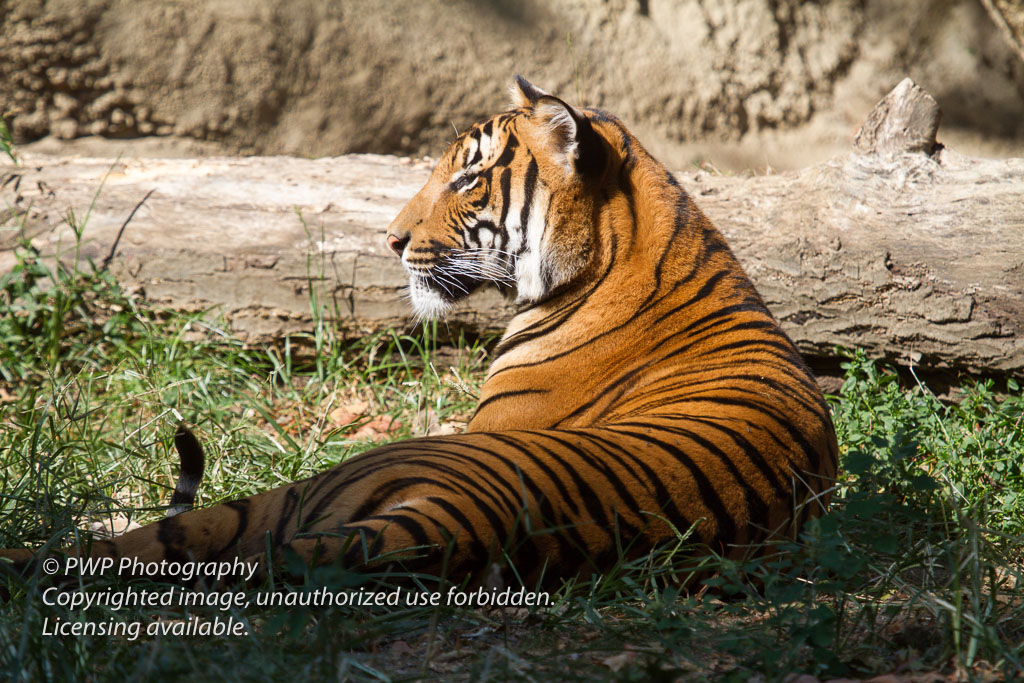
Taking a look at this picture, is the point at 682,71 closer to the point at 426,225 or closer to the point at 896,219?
the point at 896,219

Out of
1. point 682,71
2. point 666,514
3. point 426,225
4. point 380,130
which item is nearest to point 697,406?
point 666,514

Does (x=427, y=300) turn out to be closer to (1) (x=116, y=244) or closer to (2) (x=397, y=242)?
(2) (x=397, y=242)

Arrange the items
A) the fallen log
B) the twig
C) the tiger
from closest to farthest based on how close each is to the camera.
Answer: the tiger, the fallen log, the twig

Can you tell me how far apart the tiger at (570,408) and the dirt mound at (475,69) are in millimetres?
3129

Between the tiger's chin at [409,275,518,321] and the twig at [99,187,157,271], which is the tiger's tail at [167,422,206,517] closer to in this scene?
the tiger's chin at [409,275,518,321]

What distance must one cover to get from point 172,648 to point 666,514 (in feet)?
3.53

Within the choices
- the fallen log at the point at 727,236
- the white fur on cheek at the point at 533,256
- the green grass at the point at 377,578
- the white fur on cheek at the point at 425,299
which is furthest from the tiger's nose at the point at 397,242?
the fallen log at the point at 727,236

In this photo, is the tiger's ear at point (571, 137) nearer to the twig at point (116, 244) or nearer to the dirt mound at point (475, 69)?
the twig at point (116, 244)

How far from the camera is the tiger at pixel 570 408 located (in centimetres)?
190

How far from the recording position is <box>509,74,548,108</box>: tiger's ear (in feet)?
9.70

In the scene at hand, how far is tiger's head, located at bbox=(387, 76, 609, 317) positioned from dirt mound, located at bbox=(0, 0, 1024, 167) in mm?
2998

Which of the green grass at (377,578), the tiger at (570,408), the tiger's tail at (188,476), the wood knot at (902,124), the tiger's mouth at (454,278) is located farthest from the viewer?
the wood knot at (902,124)

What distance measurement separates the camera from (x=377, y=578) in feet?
5.78

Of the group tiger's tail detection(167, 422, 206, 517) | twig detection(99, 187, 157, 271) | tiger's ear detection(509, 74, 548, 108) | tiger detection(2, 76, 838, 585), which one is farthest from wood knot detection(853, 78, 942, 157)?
twig detection(99, 187, 157, 271)
